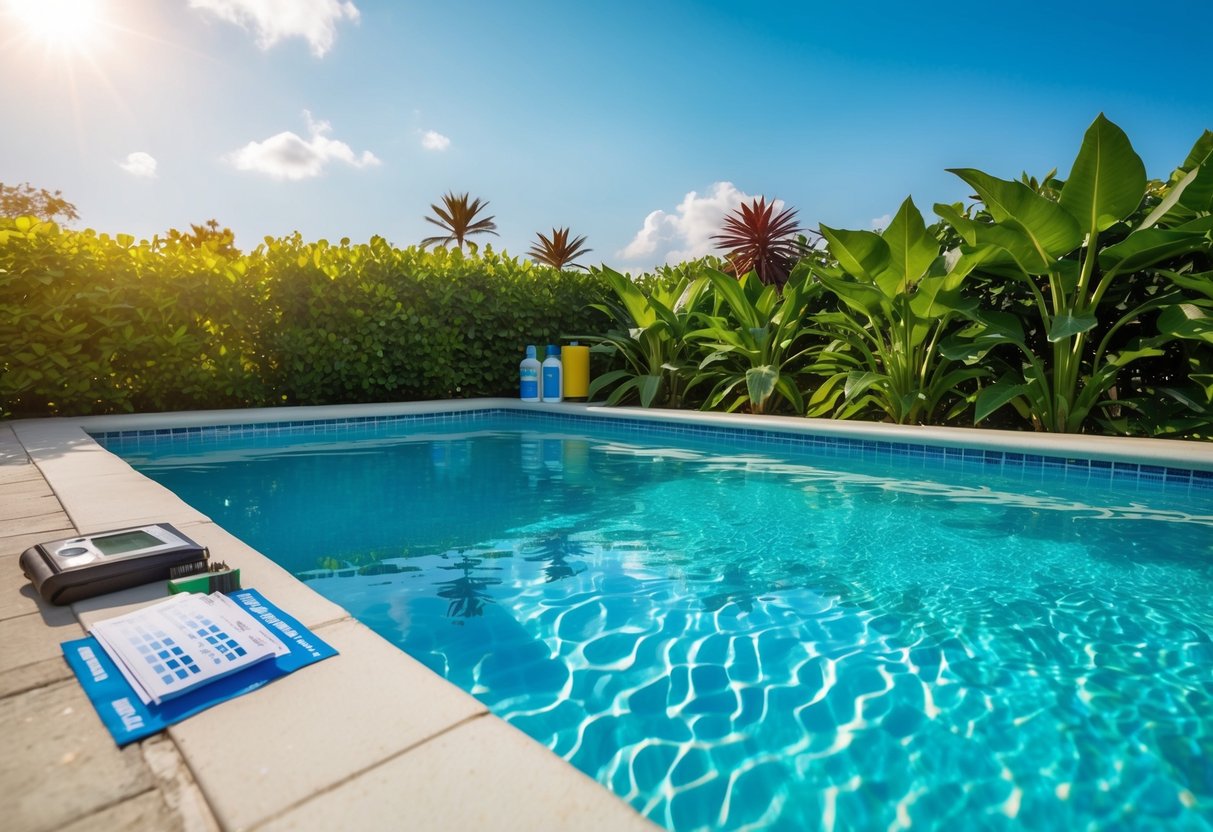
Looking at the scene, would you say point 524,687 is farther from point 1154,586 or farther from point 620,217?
point 620,217

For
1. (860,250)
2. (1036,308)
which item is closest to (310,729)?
(860,250)

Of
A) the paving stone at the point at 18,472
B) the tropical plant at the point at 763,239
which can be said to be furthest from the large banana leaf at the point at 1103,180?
the tropical plant at the point at 763,239

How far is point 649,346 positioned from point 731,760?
6208mm

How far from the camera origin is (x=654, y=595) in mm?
2045

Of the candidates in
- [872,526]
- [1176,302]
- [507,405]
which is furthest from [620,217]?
[872,526]

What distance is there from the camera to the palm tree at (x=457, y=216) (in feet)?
82.9

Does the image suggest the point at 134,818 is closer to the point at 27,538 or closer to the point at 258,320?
the point at 27,538

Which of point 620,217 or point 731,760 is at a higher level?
point 620,217

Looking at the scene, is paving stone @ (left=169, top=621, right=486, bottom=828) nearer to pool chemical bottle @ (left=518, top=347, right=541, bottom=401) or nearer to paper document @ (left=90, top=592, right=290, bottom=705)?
paper document @ (left=90, top=592, right=290, bottom=705)

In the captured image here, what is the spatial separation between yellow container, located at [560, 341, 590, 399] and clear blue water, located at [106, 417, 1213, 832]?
4118 mm

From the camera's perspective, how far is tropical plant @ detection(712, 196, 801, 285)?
12.6 meters

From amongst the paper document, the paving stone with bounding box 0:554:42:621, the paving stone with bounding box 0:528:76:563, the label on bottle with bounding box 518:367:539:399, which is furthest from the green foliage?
the paper document

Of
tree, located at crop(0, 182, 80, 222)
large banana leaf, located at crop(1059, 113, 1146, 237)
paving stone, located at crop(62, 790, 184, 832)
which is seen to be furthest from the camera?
tree, located at crop(0, 182, 80, 222)

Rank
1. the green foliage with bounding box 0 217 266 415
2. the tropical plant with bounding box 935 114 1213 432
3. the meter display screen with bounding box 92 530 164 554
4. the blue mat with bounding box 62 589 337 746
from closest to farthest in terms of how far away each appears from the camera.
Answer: the blue mat with bounding box 62 589 337 746 → the meter display screen with bounding box 92 530 164 554 → the tropical plant with bounding box 935 114 1213 432 → the green foliage with bounding box 0 217 266 415
